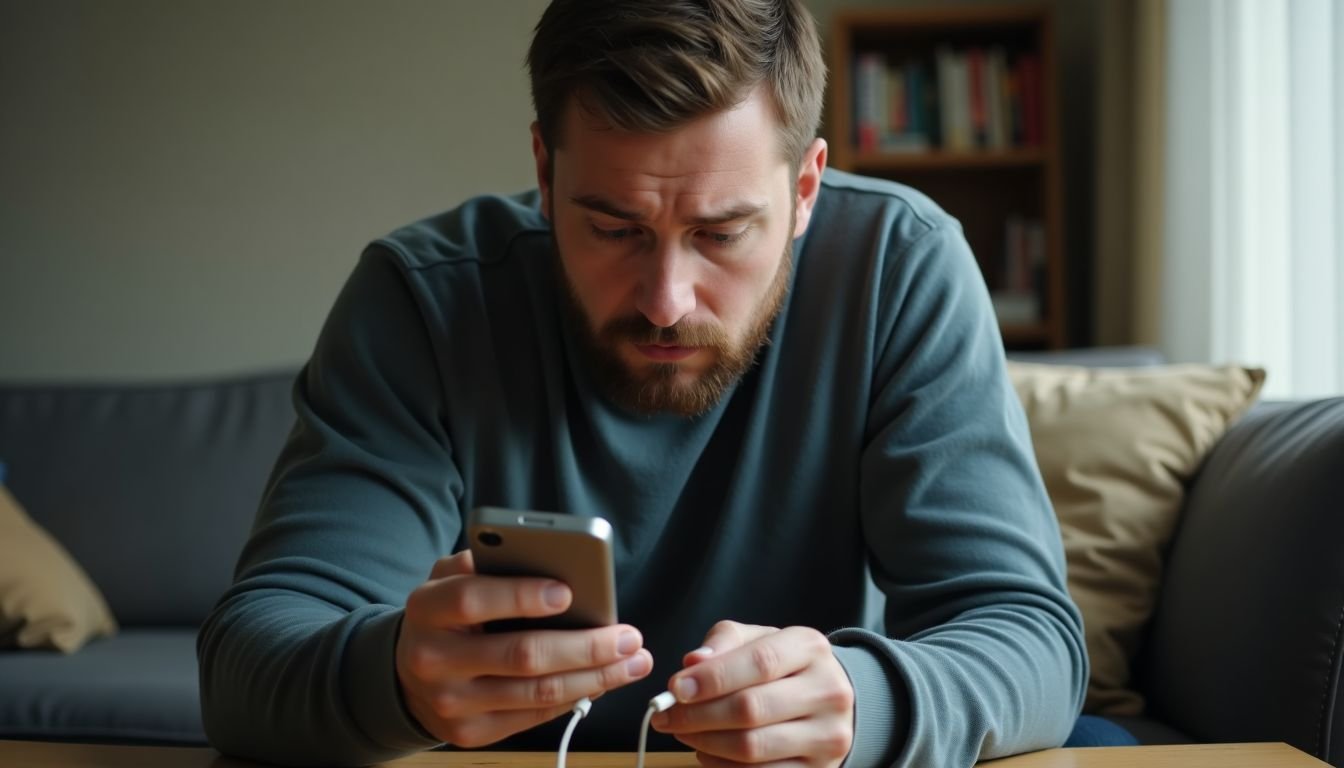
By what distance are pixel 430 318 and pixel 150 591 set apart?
4.70ft

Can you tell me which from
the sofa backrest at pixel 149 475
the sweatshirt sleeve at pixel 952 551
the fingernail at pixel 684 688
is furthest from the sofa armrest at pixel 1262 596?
the sofa backrest at pixel 149 475

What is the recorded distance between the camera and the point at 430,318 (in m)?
1.23

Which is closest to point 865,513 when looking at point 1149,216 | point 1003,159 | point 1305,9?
point 1305,9

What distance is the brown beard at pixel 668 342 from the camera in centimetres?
112

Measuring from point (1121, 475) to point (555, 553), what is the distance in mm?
1084

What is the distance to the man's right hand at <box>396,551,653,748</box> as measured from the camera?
30.2 inches

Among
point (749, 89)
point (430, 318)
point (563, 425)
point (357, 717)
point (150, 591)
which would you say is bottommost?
point (150, 591)

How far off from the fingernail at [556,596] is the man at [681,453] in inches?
2.0

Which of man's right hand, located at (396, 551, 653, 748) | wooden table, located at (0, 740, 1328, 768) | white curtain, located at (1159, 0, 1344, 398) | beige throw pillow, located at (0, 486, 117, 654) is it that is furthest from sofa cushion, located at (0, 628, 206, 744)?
white curtain, located at (1159, 0, 1344, 398)

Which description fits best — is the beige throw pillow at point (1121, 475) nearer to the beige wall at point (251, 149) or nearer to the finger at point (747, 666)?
the finger at point (747, 666)

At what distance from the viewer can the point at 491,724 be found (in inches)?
32.8

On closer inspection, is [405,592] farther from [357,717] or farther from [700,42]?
[700,42]

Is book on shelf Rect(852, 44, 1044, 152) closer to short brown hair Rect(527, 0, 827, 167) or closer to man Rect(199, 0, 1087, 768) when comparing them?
man Rect(199, 0, 1087, 768)

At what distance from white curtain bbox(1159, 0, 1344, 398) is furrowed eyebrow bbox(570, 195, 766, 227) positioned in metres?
1.46
